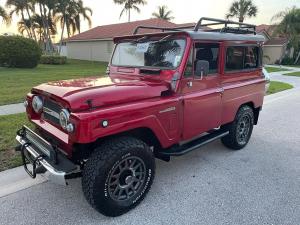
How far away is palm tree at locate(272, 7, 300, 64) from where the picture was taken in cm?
3338

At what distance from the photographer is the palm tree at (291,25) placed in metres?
33.4

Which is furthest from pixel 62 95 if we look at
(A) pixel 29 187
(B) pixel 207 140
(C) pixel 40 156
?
(B) pixel 207 140

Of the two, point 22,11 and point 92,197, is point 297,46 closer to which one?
point 22,11

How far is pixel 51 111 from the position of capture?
333cm

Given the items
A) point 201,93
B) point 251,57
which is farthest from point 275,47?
point 201,93

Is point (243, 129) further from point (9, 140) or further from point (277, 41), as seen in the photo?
point (277, 41)

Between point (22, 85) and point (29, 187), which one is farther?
point (22, 85)

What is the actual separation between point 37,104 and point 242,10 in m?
42.7

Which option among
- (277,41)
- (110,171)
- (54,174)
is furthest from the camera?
(277,41)

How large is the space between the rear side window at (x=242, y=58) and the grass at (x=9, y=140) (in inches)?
140

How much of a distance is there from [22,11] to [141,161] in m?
37.8

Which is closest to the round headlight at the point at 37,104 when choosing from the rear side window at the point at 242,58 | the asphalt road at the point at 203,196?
the asphalt road at the point at 203,196

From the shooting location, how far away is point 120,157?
2939 mm

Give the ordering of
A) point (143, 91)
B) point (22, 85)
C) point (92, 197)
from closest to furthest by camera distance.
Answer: point (92, 197)
point (143, 91)
point (22, 85)
